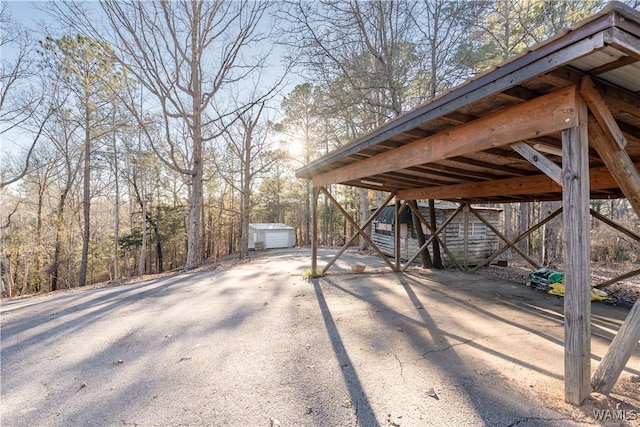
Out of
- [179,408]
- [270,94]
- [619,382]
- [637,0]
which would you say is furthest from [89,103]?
[637,0]

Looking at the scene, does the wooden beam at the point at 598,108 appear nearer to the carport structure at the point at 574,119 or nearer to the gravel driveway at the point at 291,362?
the carport structure at the point at 574,119

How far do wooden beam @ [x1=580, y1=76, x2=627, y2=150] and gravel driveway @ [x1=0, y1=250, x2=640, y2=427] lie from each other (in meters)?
1.75

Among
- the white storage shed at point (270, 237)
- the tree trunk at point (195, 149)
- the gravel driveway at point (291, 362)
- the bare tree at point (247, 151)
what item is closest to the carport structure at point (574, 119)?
the gravel driveway at point (291, 362)

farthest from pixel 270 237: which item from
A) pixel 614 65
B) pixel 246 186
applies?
pixel 614 65

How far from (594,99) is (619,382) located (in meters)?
2.04

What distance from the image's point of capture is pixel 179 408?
177 cm

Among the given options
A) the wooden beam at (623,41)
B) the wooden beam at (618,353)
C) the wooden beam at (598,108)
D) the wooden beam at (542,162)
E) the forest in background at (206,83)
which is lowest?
the wooden beam at (618,353)

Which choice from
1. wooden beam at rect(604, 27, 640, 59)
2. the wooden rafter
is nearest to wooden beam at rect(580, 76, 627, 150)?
the wooden rafter

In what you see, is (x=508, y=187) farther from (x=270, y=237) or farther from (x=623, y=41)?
(x=270, y=237)

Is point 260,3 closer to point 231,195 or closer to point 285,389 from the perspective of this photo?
point 285,389

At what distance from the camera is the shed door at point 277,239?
64.1 feet

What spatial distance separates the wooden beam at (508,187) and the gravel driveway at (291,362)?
1.87 meters

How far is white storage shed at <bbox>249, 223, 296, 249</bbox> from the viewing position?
19469 millimetres

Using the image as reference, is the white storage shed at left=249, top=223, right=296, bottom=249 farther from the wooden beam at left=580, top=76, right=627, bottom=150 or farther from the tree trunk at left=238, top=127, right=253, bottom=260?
the wooden beam at left=580, top=76, right=627, bottom=150
